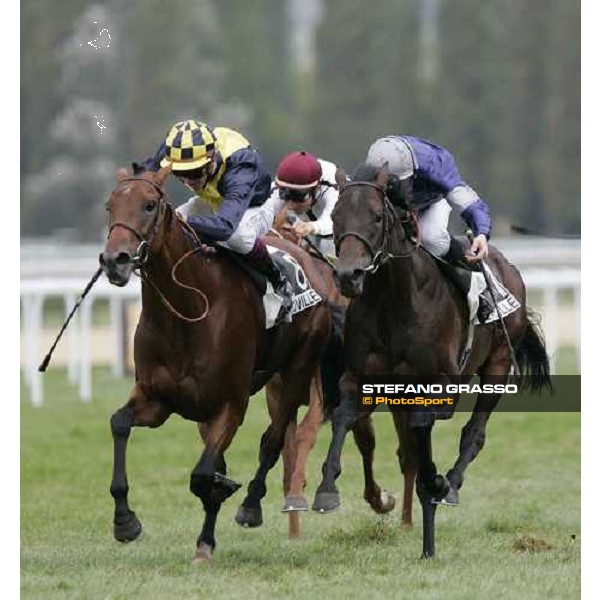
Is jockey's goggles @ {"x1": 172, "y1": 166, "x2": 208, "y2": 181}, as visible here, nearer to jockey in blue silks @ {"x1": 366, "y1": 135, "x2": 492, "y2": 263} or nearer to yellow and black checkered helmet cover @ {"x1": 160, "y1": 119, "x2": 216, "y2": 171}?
yellow and black checkered helmet cover @ {"x1": 160, "y1": 119, "x2": 216, "y2": 171}

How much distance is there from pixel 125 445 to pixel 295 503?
2.69ft

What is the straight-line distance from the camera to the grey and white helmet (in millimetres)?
7379

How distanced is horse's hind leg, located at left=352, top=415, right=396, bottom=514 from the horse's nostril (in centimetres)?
207

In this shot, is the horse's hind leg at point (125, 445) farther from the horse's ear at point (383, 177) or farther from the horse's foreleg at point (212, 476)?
the horse's ear at point (383, 177)

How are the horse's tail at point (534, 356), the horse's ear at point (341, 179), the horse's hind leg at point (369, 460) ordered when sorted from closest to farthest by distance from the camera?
the horse's ear at point (341, 179) → the horse's hind leg at point (369, 460) → the horse's tail at point (534, 356)

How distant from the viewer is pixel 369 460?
827 cm

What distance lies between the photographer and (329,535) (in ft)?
25.9

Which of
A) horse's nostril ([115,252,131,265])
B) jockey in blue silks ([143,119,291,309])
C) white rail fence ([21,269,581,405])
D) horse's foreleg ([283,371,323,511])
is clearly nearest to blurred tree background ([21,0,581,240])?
white rail fence ([21,269,581,405])

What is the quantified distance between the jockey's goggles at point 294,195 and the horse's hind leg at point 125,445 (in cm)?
135

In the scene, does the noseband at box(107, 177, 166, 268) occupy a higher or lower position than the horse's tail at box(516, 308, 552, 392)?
higher

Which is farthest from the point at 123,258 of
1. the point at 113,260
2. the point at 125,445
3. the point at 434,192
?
the point at 434,192

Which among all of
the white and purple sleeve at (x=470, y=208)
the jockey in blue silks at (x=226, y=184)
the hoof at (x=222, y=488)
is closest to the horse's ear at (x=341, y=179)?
the jockey in blue silks at (x=226, y=184)

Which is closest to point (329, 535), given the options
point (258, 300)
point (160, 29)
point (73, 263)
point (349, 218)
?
point (258, 300)

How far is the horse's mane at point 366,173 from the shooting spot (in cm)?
708
